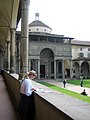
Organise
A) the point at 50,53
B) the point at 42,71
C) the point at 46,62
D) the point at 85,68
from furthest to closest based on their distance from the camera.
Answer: the point at 85,68 < the point at 50,53 < the point at 42,71 < the point at 46,62

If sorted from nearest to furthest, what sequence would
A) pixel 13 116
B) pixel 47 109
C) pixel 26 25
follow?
1. pixel 47 109
2. pixel 13 116
3. pixel 26 25

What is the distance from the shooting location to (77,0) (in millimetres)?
3123

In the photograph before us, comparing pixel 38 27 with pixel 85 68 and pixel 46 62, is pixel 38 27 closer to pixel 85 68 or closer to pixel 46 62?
pixel 46 62

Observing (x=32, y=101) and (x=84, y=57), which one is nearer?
(x=32, y=101)

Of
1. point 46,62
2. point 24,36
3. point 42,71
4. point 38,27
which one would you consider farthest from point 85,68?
point 24,36

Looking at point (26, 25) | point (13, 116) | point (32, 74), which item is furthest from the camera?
point (26, 25)

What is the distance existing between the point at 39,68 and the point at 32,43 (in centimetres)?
585

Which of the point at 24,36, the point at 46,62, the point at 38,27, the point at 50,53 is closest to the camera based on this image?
the point at 24,36

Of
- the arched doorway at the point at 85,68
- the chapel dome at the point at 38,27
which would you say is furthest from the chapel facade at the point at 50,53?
the arched doorway at the point at 85,68

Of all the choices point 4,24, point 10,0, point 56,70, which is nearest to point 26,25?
point 10,0

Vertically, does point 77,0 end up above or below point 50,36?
below

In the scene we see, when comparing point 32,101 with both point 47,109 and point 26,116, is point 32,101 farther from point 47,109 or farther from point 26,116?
point 47,109

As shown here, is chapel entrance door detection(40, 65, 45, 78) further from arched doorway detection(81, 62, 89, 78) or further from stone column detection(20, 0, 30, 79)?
stone column detection(20, 0, 30, 79)

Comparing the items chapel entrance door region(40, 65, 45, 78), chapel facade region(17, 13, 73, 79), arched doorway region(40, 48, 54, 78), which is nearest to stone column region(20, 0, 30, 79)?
chapel facade region(17, 13, 73, 79)
